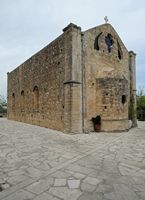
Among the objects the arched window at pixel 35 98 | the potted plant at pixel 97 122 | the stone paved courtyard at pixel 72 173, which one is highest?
the arched window at pixel 35 98

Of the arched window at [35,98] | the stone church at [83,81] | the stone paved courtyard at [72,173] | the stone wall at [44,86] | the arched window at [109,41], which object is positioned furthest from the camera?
the arched window at [35,98]

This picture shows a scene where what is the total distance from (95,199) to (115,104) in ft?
26.5

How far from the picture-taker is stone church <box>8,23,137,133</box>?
9.96 metres

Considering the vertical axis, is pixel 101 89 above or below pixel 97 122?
above

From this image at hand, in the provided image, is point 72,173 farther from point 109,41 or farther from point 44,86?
point 109,41

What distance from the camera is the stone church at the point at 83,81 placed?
9961mm

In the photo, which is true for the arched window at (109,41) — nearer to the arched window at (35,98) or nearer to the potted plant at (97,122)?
the potted plant at (97,122)

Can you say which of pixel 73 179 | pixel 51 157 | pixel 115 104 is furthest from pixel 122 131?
pixel 73 179

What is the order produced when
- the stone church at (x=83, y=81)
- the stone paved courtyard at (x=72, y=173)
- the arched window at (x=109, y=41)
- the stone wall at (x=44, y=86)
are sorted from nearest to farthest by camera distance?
the stone paved courtyard at (x=72, y=173), the stone church at (x=83, y=81), the stone wall at (x=44, y=86), the arched window at (x=109, y=41)

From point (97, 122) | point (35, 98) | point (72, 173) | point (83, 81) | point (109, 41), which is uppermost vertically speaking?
point (109, 41)

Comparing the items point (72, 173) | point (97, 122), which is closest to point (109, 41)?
point (97, 122)

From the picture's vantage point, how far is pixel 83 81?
33.9 feet

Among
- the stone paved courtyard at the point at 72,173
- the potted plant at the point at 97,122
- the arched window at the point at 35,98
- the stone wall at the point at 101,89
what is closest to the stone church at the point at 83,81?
the stone wall at the point at 101,89

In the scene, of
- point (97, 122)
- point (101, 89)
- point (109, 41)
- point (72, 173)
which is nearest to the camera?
point (72, 173)
